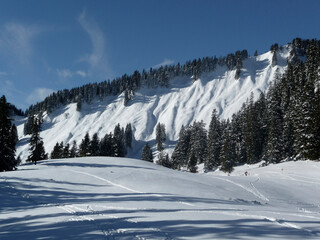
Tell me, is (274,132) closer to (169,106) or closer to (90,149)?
(90,149)

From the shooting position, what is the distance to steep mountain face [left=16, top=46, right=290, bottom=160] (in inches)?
5807

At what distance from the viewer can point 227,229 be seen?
24.7ft

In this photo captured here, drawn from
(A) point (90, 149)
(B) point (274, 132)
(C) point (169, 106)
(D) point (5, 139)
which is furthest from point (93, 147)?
(C) point (169, 106)

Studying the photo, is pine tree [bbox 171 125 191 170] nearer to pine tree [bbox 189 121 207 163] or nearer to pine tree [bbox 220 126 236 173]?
pine tree [bbox 189 121 207 163]

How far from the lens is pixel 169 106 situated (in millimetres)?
167125

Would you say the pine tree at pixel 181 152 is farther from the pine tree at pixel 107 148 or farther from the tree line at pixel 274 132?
the pine tree at pixel 107 148

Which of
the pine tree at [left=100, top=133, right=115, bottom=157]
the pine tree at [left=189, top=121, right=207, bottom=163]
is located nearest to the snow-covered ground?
the pine tree at [left=100, top=133, right=115, bottom=157]

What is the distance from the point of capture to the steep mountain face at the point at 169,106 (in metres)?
148

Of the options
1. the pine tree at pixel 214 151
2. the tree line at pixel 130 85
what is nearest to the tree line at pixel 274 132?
the pine tree at pixel 214 151

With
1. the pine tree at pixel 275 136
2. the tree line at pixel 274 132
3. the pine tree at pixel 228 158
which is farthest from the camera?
the pine tree at pixel 228 158

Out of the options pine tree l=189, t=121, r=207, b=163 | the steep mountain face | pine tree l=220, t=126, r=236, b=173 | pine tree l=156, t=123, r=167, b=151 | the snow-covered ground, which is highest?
the steep mountain face

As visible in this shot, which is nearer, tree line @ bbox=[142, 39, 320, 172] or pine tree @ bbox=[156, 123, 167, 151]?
tree line @ bbox=[142, 39, 320, 172]

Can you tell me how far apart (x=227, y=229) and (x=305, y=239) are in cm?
208

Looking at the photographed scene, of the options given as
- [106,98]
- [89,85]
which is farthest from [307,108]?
[89,85]
